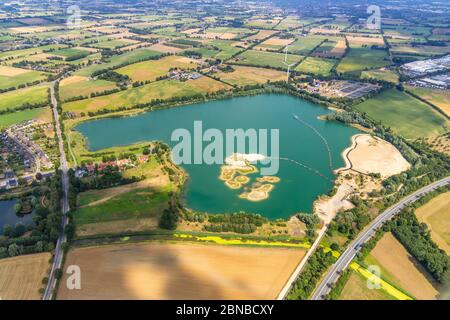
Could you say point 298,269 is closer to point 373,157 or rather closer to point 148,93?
point 373,157

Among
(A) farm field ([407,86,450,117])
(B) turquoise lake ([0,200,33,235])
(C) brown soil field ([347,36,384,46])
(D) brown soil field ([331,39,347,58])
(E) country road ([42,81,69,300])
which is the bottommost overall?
(B) turquoise lake ([0,200,33,235])

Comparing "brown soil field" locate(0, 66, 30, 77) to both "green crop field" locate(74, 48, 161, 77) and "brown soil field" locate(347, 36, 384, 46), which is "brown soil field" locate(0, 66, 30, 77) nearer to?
"green crop field" locate(74, 48, 161, 77)

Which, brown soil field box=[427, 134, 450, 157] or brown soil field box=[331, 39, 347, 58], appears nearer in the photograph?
brown soil field box=[427, 134, 450, 157]

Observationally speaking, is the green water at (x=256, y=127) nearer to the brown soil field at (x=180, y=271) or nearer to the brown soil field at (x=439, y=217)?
the brown soil field at (x=180, y=271)

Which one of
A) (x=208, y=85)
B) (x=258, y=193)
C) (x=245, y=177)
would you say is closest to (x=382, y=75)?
(x=208, y=85)

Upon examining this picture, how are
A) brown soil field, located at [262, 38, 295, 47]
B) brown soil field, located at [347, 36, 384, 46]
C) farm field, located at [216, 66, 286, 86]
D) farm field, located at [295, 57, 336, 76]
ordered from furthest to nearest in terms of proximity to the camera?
A: brown soil field, located at [347, 36, 384, 46] < brown soil field, located at [262, 38, 295, 47] < farm field, located at [295, 57, 336, 76] < farm field, located at [216, 66, 286, 86]

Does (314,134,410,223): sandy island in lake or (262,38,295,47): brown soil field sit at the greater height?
(262,38,295,47): brown soil field

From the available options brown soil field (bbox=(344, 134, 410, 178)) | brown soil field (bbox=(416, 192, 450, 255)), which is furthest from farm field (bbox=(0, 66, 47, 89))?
brown soil field (bbox=(416, 192, 450, 255))
